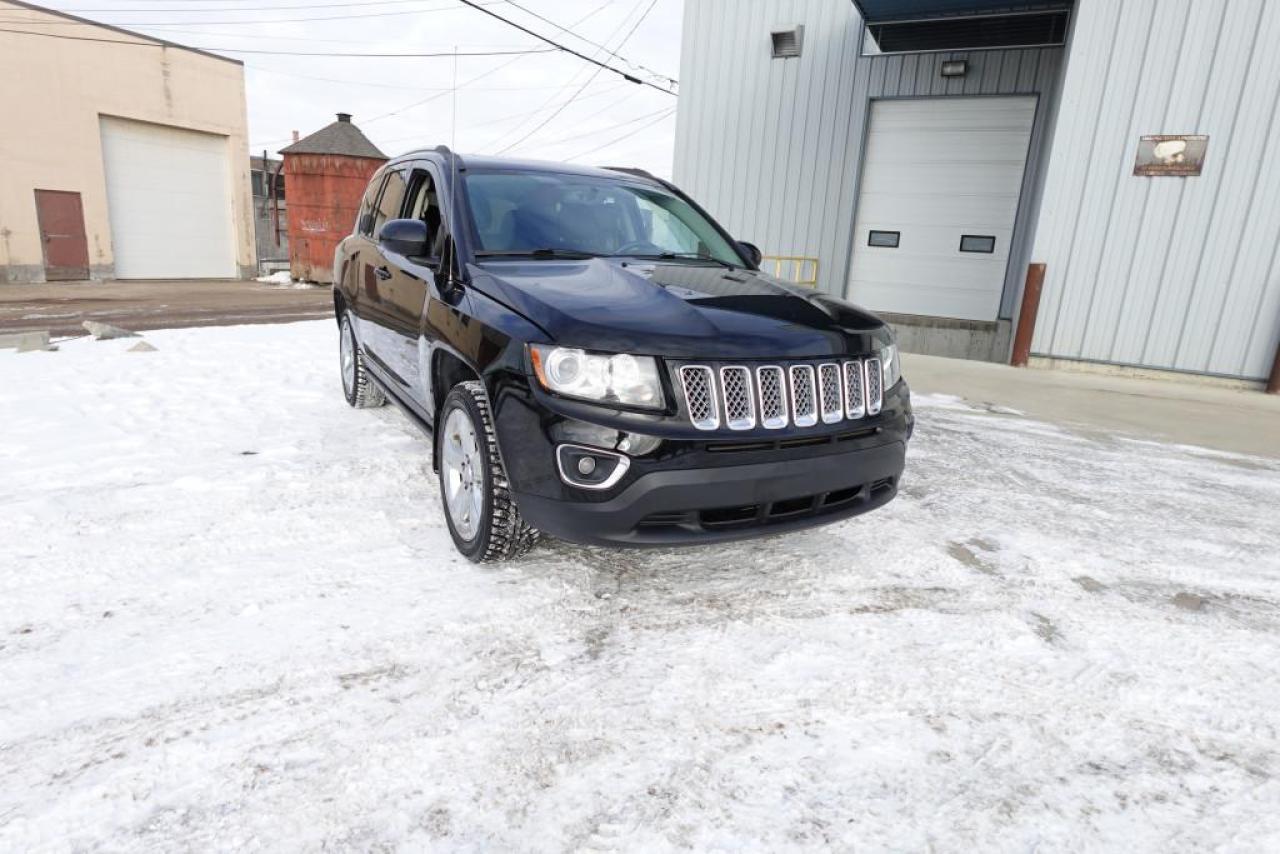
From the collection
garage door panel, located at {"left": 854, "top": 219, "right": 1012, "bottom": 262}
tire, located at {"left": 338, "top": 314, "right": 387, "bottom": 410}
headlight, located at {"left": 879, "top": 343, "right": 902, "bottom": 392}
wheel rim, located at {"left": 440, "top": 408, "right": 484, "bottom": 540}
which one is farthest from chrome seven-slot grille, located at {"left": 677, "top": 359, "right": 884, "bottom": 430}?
garage door panel, located at {"left": 854, "top": 219, "right": 1012, "bottom": 262}

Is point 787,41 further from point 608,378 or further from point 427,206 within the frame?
point 608,378

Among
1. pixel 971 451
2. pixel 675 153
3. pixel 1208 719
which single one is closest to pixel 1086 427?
pixel 971 451

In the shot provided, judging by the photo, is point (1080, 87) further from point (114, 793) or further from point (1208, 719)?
point (114, 793)

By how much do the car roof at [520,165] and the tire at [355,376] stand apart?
1554 mm

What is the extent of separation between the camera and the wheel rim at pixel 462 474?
2850mm

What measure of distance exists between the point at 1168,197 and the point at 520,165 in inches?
316

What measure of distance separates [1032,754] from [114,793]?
7.91 feet

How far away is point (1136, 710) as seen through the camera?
2191 mm

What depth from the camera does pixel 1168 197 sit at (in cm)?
807

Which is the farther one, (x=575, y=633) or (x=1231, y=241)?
(x=1231, y=241)

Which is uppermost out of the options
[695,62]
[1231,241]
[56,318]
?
[695,62]

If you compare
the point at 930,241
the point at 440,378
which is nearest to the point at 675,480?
the point at 440,378

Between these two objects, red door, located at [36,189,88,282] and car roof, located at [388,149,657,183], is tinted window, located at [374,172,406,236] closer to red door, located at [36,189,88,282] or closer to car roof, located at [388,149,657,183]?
car roof, located at [388,149,657,183]

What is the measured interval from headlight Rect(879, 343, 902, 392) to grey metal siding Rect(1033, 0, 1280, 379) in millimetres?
6851
